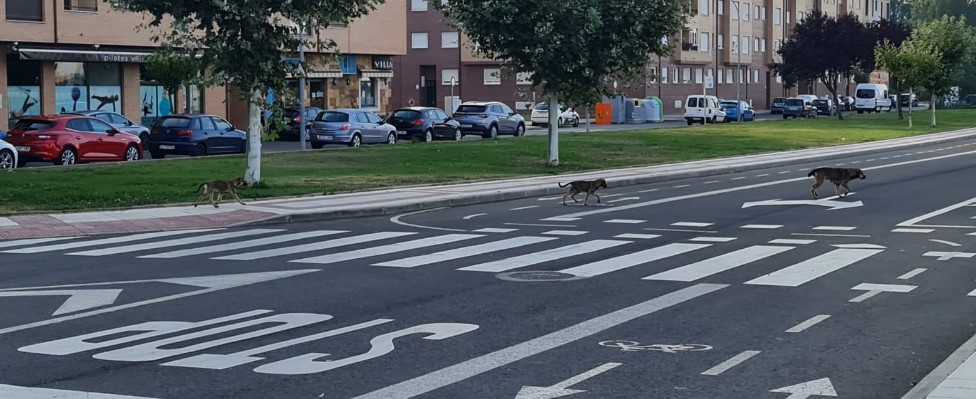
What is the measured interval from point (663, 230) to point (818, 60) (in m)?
71.1

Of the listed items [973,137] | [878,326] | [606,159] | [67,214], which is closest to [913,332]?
[878,326]

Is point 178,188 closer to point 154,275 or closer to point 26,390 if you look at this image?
point 154,275

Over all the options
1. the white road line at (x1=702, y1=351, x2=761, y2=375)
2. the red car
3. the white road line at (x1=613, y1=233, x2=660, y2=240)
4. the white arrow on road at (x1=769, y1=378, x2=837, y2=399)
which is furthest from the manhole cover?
the red car

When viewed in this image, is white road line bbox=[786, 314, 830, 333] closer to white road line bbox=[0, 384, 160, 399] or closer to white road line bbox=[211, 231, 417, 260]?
white road line bbox=[0, 384, 160, 399]

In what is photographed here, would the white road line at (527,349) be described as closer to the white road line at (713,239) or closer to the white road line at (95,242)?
the white road line at (713,239)

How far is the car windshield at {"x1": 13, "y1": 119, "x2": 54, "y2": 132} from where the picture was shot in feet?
116

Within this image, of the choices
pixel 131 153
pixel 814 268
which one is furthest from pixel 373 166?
pixel 814 268

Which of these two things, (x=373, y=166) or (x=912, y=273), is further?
(x=373, y=166)

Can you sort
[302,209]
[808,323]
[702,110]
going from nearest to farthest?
1. [808,323]
2. [302,209]
3. [702,110]

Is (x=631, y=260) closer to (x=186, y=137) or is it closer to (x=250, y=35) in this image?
(x=250, y=35)

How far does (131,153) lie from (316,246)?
21.1 m

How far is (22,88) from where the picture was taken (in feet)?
163

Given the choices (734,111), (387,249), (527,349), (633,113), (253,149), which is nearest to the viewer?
(527,349)

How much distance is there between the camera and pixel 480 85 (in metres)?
96.4
